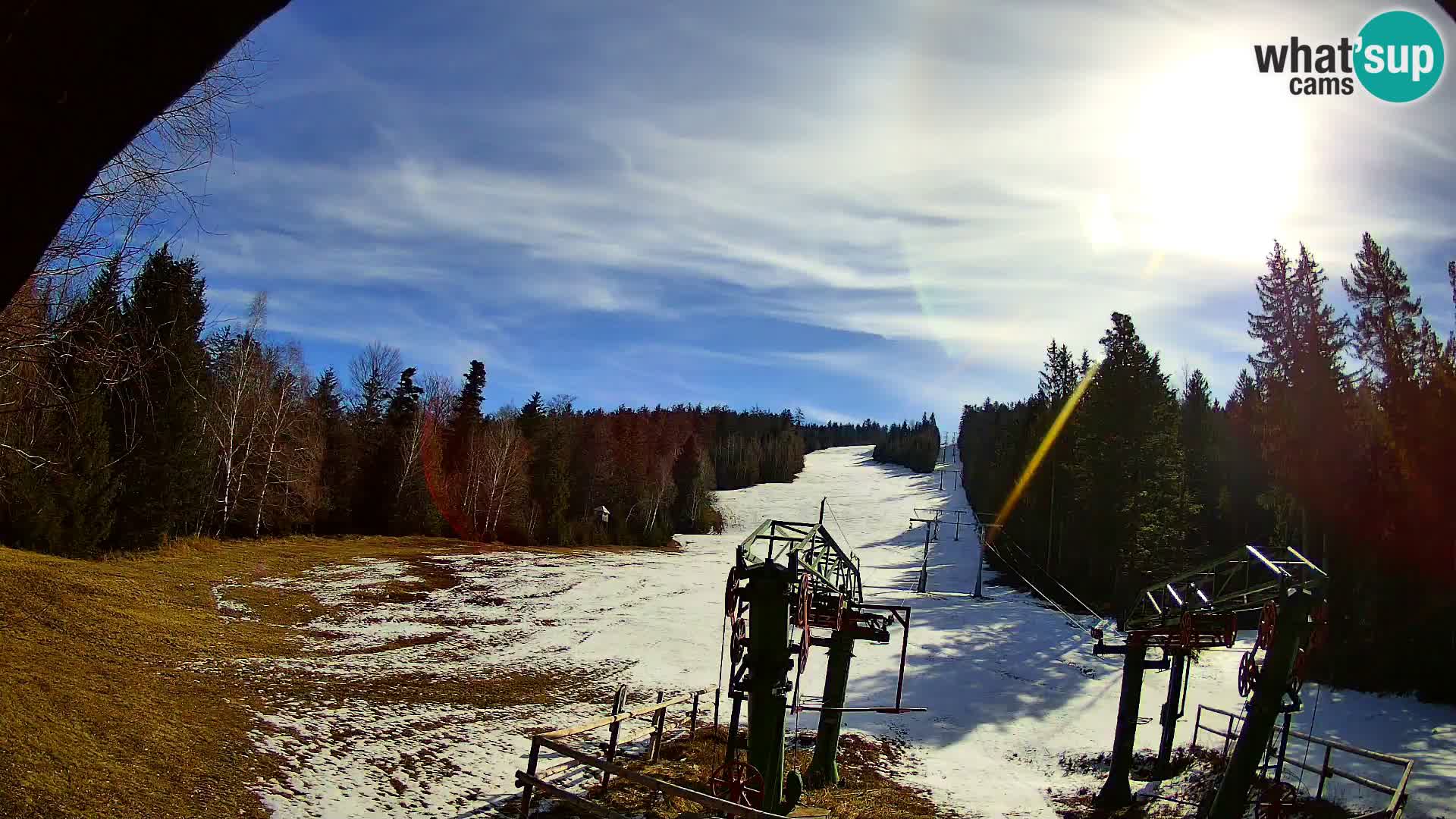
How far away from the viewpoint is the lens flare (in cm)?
A: 4722

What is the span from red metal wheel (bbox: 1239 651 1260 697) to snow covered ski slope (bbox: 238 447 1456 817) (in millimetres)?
5524

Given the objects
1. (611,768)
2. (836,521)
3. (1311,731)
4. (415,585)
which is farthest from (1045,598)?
(836,521)

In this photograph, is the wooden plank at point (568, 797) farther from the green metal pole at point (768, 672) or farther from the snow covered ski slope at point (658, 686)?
the green metal pole at point (768, 672)

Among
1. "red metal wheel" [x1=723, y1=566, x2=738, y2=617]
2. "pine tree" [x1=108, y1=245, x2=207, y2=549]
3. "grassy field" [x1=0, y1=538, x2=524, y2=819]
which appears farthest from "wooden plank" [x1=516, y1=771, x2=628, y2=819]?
"pine tree" [x1=108, y1=245, x2=207, y2=549]

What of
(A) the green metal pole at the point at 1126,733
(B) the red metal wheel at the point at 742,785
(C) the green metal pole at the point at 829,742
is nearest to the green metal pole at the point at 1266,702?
(A) the green metal pole at the point at 1126,733

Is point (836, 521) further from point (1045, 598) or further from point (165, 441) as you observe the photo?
point (165, 441)

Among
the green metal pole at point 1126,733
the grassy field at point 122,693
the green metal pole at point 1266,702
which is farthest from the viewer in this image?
the green metal pole at point 1126,733

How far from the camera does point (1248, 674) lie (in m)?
13.3

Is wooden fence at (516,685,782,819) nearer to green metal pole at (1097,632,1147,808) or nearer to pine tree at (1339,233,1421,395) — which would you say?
green metal pole at (1097,632,1147,808)

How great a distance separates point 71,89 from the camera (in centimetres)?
142

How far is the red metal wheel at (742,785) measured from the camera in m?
11.7

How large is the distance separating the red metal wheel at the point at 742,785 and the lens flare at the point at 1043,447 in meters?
35.1

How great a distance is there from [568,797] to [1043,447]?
4482 cm

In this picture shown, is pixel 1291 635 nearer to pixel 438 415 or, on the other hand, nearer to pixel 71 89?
pixel 71 89
